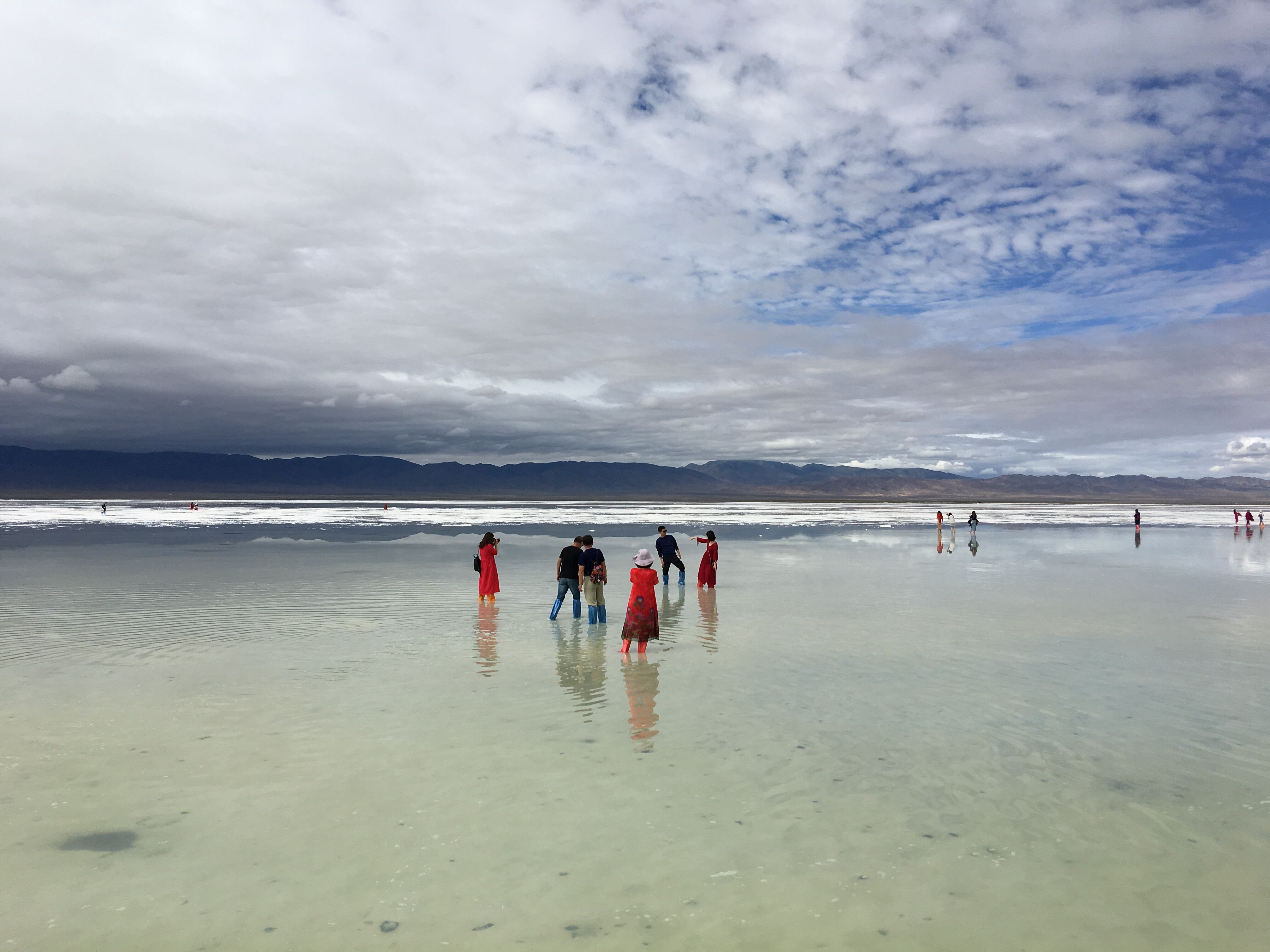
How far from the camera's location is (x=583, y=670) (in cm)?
1188

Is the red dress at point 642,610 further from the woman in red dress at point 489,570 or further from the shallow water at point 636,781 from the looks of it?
the woman in red dress at point 489,570

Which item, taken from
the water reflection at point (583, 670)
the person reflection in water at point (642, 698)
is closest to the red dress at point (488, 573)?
the water reflection at point (583, 670)

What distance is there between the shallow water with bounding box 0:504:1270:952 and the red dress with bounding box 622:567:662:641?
0.50 metres

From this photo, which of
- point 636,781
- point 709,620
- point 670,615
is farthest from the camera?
point 670,615

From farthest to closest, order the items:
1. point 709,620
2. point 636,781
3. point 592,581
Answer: point 709,620, point 592,581, point 636,781

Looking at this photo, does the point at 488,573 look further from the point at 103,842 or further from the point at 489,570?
the point at 103,842

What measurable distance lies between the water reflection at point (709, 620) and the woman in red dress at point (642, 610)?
1.21 meters

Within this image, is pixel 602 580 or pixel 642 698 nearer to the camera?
pixel 642 698

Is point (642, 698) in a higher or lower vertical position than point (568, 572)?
lower

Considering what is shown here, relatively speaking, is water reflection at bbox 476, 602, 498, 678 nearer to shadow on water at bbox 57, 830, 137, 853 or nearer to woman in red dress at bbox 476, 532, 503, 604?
woman in red dress at bbox 476, 532, 503, 604

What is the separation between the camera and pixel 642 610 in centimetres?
1277

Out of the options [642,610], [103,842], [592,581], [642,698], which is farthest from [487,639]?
[103,842]

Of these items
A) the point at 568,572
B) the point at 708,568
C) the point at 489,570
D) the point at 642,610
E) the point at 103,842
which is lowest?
the point at 103,842

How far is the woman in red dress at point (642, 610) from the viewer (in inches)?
501
